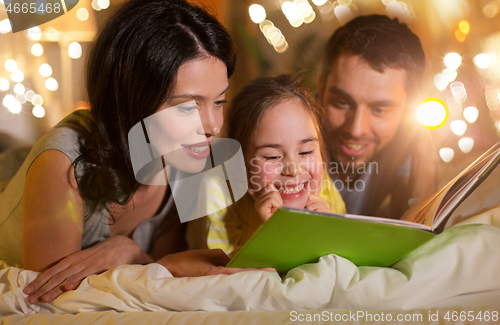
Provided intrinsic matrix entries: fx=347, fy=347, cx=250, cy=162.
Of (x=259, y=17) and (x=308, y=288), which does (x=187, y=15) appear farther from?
(x=308, y=288)

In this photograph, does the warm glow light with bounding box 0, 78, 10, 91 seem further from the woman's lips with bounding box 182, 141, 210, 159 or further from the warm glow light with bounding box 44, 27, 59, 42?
the woman's lips with bounding box 182, 141, 210, 159

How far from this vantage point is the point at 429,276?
624 mm

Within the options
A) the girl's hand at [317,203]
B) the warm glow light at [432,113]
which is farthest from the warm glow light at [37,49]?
the warm glow light at [432,113]

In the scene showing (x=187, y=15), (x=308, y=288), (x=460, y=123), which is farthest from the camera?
(x=460, y=123)

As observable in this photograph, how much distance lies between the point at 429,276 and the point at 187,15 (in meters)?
0.70

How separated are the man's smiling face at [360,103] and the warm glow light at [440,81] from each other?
0.09m

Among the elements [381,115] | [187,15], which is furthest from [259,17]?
[381,115]

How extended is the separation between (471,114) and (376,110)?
26cm

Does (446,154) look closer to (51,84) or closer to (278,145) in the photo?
(278,145)

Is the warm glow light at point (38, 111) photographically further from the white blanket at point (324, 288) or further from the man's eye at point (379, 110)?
the man's eye at point (379, 110)

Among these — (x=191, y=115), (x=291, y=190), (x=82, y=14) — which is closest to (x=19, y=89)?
(x=82, y=14)

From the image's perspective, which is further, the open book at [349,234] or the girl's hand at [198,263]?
the girl's hand at [198,263]

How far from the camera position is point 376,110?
31.2 inches

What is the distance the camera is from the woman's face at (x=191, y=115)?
725mm
